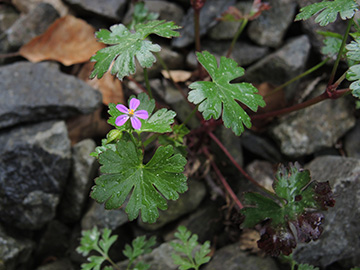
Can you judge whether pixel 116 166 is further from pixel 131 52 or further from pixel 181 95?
pixel 181 95

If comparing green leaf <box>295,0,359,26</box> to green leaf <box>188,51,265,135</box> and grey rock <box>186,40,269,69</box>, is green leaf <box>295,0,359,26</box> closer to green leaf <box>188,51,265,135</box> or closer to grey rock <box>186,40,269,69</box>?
green leaf <box>188,51,265,135</box>

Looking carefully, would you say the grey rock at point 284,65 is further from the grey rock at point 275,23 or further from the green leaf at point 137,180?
the green leaf at point 137,180

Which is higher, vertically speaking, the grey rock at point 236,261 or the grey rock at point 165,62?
the grey rock at point 165,62


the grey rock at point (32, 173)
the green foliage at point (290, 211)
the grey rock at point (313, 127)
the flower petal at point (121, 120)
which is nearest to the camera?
the flower petal at point (121, 120)

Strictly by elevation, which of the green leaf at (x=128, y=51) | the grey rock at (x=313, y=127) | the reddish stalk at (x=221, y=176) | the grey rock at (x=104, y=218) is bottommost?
the grey rock at (x=313, y=127)

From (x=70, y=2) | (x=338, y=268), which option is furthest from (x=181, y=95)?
(x=338, y=268)

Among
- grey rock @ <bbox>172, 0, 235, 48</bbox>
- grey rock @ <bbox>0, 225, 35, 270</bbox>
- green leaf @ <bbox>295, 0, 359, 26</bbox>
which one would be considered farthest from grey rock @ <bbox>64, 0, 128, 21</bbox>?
grey rock @ <bbox>0, 225, 35, 270</bbox>

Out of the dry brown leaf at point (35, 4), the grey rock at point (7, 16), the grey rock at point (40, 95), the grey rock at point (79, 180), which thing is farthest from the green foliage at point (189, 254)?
the grey rock at point (7, 16)
